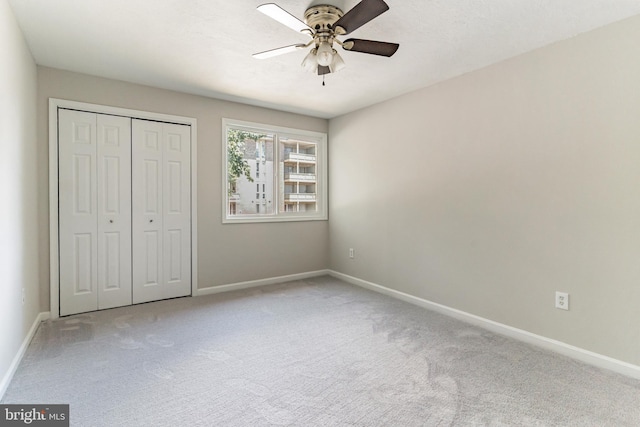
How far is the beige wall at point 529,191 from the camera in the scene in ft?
7.09

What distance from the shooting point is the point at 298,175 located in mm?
4758

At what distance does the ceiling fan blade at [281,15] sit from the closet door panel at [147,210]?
236 centimetres

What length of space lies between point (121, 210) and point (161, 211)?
1.29 ft

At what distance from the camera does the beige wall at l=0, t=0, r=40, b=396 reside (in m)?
1.95

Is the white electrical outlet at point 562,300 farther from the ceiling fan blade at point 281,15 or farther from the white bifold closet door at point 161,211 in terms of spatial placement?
the white bifold closet door at point 161,211

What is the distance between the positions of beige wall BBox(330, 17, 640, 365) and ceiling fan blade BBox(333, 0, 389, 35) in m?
1.64

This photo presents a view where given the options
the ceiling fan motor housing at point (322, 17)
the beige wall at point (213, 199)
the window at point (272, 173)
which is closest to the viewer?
the ceiling fan motor housing at point (322, 17)

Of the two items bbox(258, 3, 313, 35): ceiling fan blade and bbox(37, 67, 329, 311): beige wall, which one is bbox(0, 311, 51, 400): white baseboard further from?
bbox(258, 3, 313, 35): ceiling fan blade

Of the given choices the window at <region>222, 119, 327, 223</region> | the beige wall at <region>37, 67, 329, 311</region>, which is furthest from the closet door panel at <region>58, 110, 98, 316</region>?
the window at <region>222, 119, 327, 223</region>

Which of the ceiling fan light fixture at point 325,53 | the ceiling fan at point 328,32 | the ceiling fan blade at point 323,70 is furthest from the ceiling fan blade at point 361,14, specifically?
the ceiling fan blade at point 323,70

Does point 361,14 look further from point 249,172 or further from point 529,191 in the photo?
point 249,172

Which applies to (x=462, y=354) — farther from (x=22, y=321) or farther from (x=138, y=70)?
A: (x=138, y=70)

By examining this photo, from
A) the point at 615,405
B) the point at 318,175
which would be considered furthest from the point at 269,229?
the point at 615,405

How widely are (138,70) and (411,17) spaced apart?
256cm
